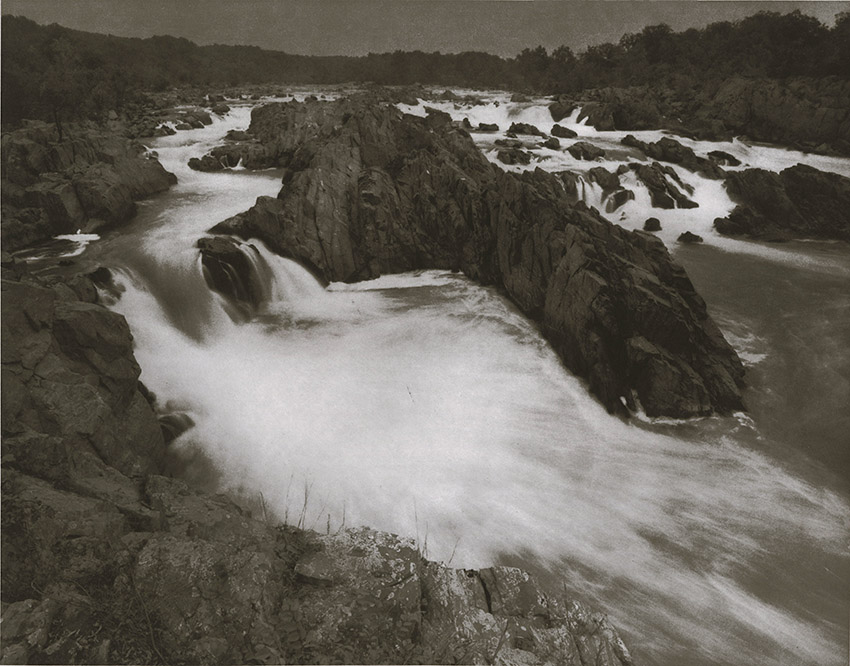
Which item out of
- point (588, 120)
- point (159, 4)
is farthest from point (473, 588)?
point (588, 120)

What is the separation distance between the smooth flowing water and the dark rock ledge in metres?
2.54

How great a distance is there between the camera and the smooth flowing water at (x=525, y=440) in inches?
281

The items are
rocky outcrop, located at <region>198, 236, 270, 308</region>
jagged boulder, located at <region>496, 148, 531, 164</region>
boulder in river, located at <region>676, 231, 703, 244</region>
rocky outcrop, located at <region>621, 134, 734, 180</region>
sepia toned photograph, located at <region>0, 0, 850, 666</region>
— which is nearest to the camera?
sepia toned photograph, located at <region>0, 0, 850, 666</region>

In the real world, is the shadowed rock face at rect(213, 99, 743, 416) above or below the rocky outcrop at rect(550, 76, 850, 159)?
below

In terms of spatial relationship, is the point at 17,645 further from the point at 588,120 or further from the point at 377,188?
the point at 588,120

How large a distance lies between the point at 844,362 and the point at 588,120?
27.7 metres

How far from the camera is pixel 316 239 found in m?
15.4

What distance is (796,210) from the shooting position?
19.4m

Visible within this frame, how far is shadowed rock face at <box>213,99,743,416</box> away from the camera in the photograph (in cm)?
1107

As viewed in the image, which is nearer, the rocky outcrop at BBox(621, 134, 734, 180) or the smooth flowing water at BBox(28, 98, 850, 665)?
the smooth flowing water at BBox(28, 98, 850, 665)

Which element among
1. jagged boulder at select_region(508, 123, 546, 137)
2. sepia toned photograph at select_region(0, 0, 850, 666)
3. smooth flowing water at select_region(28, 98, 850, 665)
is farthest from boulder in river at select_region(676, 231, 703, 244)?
jagged boulder at select_region(508, 123, 546, 137)

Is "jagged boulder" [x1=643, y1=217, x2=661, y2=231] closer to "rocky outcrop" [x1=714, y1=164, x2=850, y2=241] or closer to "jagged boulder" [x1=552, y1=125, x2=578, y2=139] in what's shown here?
"rocky outcrop" [x1=714, y1=164, x2=850, y2=241]

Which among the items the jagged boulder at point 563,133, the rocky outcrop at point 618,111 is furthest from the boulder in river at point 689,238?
the rocky outcrop at point 618,111

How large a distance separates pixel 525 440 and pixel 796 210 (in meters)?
17.7
